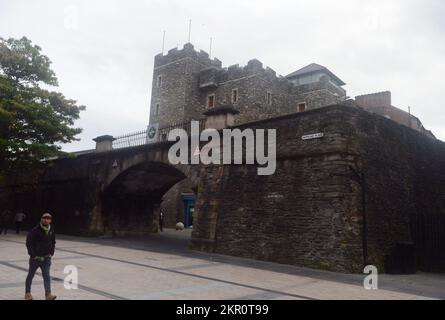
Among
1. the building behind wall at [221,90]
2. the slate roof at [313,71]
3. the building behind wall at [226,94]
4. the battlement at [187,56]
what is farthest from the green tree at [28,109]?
the slate roof at [313,71]

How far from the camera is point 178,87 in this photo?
40625 mm

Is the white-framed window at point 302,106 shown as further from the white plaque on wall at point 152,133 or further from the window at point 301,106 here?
the white plaque on wall at point 152,133

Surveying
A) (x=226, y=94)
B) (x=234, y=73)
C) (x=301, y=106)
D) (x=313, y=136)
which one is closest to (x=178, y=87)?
(x=226, y=94)

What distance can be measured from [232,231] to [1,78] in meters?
13.7

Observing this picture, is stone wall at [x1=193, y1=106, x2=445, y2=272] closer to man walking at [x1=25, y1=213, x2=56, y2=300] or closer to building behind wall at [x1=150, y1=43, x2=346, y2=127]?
man walking at [x1=25, y1=213, x2=56, y2=300]

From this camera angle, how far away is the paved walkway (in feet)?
24.3

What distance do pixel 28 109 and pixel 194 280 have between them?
1435 cm

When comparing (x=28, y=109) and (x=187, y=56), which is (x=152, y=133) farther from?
(x=187, y=56)

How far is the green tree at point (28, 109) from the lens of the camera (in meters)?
19.1

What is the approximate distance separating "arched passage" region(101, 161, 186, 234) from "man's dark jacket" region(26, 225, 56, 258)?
1266 centimetres

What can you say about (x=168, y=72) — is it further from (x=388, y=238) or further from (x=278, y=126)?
(x=388, y=238)

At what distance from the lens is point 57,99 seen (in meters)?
21.0

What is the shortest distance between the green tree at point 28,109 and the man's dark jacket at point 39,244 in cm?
1371
